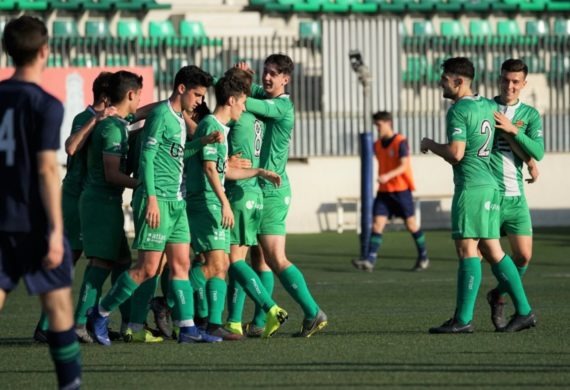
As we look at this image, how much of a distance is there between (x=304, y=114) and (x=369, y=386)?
21623mm

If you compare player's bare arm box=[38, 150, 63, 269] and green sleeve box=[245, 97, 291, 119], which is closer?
player's bare arm box=[38, 150, 63, 269]

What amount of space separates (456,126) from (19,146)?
173 inches

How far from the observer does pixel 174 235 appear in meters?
10.3

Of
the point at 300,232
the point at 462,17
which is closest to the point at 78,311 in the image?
the point at 300,232

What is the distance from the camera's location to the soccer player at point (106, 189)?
10484mm

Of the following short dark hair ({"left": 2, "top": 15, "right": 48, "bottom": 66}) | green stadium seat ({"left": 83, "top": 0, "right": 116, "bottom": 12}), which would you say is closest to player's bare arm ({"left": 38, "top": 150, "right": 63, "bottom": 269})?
short dark hair ({"left": 2, "top": 15, "right": 48, "bottom": 66})

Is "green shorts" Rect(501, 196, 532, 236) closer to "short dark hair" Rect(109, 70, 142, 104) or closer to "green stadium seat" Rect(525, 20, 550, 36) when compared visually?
"short dark hair" Rect(109, 70, 142, 104)

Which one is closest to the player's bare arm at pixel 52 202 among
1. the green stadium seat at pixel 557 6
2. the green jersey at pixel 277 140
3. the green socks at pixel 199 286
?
the green socks at pixel 199 286

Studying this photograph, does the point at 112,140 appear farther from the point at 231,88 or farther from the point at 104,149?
the point at 231,88

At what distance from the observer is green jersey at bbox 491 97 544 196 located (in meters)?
11.2

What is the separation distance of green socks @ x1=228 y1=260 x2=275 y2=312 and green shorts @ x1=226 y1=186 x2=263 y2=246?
201 mm

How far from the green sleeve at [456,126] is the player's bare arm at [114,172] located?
7.32 ft

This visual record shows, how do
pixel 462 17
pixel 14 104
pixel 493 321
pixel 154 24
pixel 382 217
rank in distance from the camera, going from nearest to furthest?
pixel 14 104 < pixel 493 321 < pixel 382 217 < pixel 154 24 < pixel 462 17

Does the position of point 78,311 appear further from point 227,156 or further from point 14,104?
point 14,104
